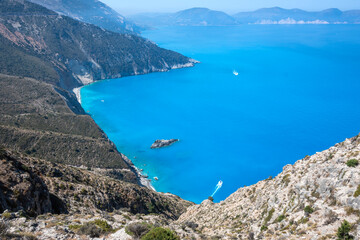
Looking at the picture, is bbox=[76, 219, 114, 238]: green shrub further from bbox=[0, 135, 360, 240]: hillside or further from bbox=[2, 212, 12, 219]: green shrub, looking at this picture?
bbox=[2, 212, 12, 219]: green shrub

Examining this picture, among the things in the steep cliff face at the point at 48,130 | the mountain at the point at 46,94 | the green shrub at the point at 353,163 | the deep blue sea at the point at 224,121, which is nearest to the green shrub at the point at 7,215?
the green shrub at the point at 353,163

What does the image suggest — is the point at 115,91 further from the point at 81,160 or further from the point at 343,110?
the point at 343,110

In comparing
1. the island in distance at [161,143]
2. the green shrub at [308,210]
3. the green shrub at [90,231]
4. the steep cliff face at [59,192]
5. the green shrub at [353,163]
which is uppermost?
the green shrub at [353,163]

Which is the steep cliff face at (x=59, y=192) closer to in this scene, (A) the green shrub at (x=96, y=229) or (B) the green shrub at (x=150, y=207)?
(B) the green shrub at (x=150, y=207)

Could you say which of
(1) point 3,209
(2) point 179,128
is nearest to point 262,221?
(1) point 3,209

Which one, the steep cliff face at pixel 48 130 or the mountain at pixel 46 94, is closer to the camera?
the steep cliff face at pixel 48 130
